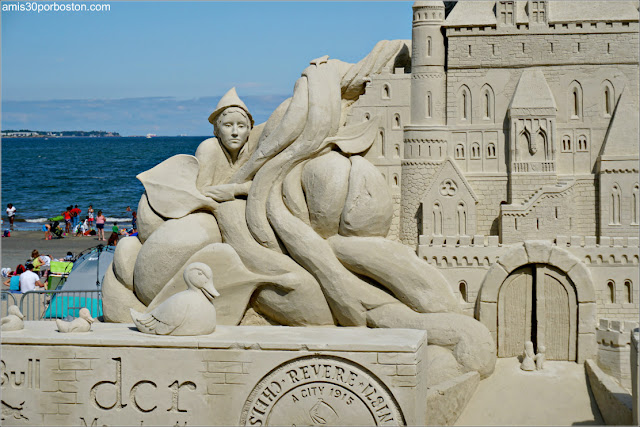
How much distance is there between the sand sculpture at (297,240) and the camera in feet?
34.7

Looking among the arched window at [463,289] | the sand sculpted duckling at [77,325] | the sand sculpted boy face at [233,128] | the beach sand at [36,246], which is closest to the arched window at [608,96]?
the arched window at [463,289]

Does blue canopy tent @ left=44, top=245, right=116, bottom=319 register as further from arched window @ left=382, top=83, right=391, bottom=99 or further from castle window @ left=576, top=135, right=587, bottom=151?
castle window @ left=576, top=135, right=587, bottom=151

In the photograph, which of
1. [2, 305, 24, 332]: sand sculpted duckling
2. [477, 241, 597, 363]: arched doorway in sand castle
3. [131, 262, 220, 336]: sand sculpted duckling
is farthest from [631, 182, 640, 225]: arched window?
[2, 305, 24, 332]: sand sculpted duckling

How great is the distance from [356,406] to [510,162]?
4.43 meters

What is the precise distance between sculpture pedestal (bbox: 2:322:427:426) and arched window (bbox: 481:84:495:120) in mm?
3784

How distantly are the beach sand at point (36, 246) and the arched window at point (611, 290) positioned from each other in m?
16.1

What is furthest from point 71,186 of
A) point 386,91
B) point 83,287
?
point 386,91

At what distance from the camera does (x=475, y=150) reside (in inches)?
481

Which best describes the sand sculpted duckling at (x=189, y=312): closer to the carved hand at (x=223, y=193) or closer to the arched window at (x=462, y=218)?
the carved hand at (x=223, y=193)

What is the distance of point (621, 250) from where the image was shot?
1140 cm

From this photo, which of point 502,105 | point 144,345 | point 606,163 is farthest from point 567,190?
point 144,345

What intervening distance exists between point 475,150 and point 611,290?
2.51m

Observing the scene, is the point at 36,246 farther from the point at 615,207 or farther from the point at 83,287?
the point at 615,207

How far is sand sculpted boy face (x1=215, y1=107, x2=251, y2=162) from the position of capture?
1132cm
